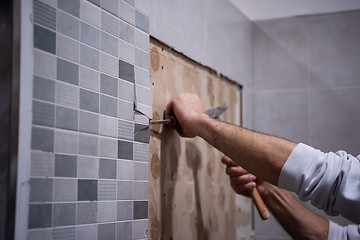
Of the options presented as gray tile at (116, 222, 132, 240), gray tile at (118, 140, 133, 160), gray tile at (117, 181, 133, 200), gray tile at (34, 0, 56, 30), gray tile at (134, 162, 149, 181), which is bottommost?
gray tile at (116, 222, 132, 240)

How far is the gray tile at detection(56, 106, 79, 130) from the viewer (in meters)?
0.77

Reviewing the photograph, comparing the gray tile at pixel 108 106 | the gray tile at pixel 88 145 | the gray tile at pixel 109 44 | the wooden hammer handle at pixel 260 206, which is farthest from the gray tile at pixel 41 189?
the wooden hammer handle at pixel 260 206

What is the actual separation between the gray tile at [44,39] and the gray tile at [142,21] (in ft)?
1.02

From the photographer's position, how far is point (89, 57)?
861 millimetres

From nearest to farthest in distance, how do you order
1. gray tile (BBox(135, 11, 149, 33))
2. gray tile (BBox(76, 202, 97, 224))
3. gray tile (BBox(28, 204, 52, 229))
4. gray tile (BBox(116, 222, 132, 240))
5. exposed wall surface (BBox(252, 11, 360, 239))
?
gray tile (BBox(28, 204, 52, 229)) → gray tile (BBox(76, 202, 97, 224)) → gray tile (BBox(116, 222, 132, 240)) → gray tile (BBox(135, 11, 149, 33)) → exposed wall surface (BBox(252, 11, 360, 239))

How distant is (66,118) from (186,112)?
0.43 m

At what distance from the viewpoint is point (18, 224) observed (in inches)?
26.5

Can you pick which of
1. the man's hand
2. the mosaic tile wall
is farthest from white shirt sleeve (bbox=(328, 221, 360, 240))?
the mosaic tile wall

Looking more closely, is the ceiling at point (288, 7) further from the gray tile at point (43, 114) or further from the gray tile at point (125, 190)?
the gray tile at point (43, 114)

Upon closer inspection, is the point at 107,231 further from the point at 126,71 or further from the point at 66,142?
the point at 126,71

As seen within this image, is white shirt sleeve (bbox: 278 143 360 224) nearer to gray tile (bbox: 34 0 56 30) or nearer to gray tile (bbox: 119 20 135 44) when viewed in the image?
gray tile (bbox: 119 20 135 44)

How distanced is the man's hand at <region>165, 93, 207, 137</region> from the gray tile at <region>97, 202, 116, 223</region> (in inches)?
13.2

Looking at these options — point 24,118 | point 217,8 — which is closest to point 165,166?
point 24,118

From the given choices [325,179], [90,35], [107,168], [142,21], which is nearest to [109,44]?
[90,35]
